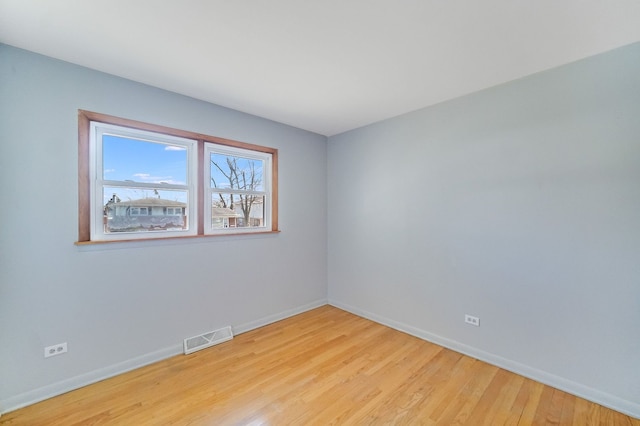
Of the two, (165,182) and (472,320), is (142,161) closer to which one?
(165,182)

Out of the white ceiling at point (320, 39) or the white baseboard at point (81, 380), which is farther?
the white baseboard at point (81, 380)

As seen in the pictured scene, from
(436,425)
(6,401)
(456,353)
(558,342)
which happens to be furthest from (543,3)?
(6,401)

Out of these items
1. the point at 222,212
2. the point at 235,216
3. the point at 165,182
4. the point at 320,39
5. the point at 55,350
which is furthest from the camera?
the point at 235,216

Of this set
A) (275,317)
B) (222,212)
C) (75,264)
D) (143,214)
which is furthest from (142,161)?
(275,317)

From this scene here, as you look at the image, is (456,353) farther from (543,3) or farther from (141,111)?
(141,111)

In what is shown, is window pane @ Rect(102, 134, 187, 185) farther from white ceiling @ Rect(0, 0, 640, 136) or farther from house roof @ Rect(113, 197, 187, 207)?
white ceiling @ Rect(0, 0, 640, 136)

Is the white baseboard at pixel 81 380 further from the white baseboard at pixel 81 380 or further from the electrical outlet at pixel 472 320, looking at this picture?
the electrical outlet at pixel 472 320

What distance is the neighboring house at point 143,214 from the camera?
89.4 inches

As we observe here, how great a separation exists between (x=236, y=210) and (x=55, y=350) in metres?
1.89

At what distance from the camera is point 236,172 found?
313 centimetres

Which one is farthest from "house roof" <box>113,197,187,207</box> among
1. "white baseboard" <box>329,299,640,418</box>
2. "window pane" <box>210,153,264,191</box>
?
"white baseboard" <box>329,299,640,418</box>

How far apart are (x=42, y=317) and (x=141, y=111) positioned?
183 cm

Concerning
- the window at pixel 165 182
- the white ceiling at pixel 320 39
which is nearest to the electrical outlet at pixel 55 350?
the window at pixel 165 182

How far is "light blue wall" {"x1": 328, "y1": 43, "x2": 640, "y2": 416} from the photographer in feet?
6.00
